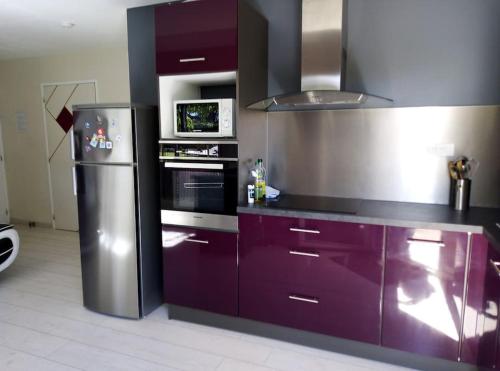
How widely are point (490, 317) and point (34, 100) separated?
5.77m

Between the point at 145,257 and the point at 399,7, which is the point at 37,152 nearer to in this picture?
the point at 145,257

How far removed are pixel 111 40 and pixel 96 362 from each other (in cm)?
341

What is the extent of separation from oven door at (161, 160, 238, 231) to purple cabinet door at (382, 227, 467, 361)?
101cm

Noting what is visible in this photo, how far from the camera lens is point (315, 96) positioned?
227cm

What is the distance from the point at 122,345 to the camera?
7.73 feet

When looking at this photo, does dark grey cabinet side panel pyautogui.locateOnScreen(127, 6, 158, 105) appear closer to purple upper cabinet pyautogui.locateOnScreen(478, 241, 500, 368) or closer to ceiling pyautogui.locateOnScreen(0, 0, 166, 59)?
ceiling pyautogui.locateOnScreen(0, 0, 166, 59)

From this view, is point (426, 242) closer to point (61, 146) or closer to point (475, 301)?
point (475, 301)

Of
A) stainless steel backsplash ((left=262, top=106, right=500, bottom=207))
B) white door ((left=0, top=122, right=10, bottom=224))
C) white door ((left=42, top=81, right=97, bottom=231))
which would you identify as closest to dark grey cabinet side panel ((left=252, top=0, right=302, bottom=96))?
stainless steel backsplash ((left=262, top=106, right=500, bottom=207))

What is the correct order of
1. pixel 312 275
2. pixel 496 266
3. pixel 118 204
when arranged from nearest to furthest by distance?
pixel 496 266 < pixel 312 275 < pixel 118 204

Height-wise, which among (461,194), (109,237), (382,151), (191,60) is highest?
(191,60)

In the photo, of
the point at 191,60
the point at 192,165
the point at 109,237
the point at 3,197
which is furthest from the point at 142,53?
the point at 3,197

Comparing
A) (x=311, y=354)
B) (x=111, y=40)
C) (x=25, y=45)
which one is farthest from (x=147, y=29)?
(x=311, y=354)

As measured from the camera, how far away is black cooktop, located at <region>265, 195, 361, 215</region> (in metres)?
2.20

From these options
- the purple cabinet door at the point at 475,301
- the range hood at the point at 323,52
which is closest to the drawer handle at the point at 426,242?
the purple cabinet door at the point at 475,301
